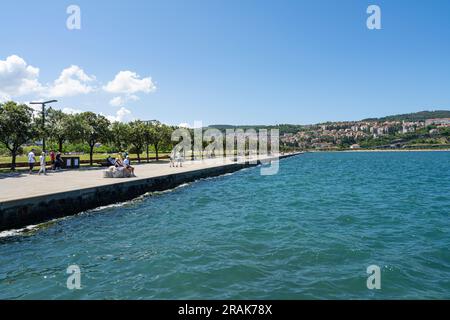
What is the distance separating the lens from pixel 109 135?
43844 millimetres

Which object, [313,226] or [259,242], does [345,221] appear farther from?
[259,242]

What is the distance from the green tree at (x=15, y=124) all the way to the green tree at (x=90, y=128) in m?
7.67

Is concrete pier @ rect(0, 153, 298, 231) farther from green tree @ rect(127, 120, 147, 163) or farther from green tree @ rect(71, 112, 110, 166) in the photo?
green tree @ rect(127, 120, 147, 163)

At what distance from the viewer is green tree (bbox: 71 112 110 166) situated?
39438 mm

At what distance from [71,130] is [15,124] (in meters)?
9.14

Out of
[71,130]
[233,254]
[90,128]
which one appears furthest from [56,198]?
[90,128]

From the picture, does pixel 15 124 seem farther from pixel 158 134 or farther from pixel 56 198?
pixel 158 134

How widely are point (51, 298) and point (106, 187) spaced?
12650 millimetres

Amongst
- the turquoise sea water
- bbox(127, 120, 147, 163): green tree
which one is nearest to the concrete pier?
the turquoise sea water

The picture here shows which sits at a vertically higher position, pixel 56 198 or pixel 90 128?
pixel 90 128

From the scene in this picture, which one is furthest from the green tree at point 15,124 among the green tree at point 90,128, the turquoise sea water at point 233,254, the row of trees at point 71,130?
the turquoise sea water at point 233,254

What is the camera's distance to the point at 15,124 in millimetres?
29891

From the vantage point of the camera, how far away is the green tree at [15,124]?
29281mm
